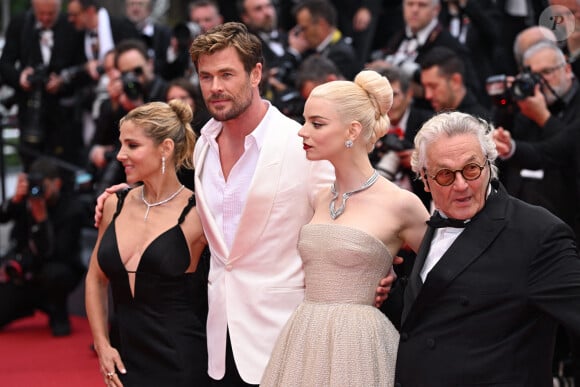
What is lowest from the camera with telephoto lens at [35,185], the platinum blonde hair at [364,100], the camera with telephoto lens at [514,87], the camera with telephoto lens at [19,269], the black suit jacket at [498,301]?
the camera with telephoto lens at [19,269]

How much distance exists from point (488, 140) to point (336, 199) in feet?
2.02

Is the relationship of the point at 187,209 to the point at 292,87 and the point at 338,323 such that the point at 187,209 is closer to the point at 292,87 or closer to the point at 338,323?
the point at 338,323

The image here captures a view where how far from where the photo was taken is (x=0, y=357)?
6.50 m

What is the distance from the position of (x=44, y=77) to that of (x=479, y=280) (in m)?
5.92

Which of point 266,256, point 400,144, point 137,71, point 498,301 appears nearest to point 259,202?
point 266,256

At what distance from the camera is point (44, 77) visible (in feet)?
26.9

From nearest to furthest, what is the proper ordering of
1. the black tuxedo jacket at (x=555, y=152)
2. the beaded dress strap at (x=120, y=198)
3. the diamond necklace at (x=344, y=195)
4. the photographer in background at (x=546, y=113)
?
the diamond necklace at (x=344, y=195)
the beaded dress strap at (x=120, y=198)
the black tuxedo jacket at (x=555, y=152)
the photographer in background at (x=546, y=113)

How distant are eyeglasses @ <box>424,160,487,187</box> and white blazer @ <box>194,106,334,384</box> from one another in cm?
69

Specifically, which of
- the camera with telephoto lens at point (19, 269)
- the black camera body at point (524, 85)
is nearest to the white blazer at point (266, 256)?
the black camera body at point (524, 85)

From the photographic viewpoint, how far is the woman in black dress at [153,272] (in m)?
3.82

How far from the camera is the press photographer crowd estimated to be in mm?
5086

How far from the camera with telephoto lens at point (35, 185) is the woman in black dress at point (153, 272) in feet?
10.1

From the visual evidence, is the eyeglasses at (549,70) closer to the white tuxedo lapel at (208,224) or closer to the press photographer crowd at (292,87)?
the press photographer crowd at (292,87)

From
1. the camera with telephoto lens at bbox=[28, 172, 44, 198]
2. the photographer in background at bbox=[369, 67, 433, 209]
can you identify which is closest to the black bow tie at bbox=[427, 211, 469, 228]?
the photographer in background at bbox=[369, 67, 433, 209]
